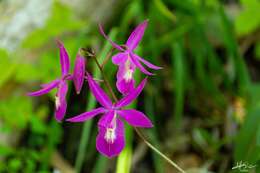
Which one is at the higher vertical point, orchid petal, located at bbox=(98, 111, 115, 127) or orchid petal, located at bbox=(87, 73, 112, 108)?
orchid petal, located at bbox=(87, 73, 112, 108)

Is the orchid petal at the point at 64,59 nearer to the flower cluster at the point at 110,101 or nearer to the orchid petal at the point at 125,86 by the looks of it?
the flower cluster at the point at 110,101

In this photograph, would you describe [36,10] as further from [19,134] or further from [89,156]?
[89,156]

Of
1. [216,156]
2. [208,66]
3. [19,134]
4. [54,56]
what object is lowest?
Answer: [216,156]

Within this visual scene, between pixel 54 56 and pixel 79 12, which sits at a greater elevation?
pixel 79 12

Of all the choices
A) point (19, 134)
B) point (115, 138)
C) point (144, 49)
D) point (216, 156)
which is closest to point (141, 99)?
point (144, 49)

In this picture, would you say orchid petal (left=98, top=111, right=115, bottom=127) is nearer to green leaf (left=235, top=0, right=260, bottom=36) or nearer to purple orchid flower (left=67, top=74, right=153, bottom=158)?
purple orchid flower (left=67, top=74, right=153, bottom=158)

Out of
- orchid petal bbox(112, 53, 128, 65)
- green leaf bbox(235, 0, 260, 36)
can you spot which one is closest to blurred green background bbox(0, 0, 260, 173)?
green leaf bbox(235, 0, 260, 36)
